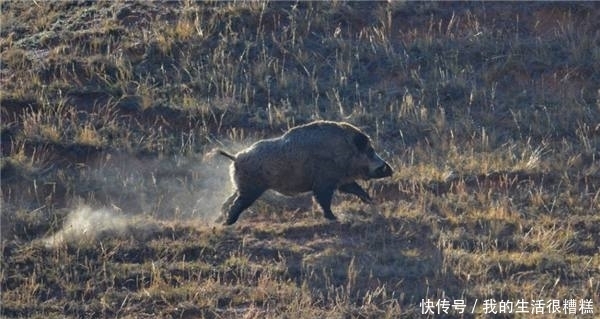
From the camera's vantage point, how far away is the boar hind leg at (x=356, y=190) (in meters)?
14.1

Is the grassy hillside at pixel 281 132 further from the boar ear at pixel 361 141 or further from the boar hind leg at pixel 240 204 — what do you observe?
the boar ear at pixel 361 141

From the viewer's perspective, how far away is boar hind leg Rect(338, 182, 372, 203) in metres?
14.1

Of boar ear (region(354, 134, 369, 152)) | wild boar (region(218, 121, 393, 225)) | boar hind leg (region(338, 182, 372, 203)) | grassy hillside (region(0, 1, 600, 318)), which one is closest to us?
grassy hillside (region(0, 1, 600, 318))

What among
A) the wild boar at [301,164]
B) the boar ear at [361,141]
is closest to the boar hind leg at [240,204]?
the wild boar at [301,164]

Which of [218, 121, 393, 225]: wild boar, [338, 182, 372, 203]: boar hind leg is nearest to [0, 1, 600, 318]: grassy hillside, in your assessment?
[338, 182, 372, 203]: boar hind leg

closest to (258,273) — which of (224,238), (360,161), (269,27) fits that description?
(224,238)

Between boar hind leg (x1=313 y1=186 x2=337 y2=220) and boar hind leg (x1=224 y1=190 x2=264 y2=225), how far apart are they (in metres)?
0.57

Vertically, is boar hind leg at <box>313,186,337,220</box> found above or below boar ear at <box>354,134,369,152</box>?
below

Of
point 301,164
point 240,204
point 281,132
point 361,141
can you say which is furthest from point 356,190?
point 281,132

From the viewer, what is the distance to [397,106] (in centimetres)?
1700

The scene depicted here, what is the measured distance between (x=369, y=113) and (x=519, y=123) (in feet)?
5.94

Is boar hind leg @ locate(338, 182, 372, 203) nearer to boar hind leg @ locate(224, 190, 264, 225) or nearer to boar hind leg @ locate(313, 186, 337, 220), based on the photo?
boar hind leg @ locate(313, 186, 337, 220)

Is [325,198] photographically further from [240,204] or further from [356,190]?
[240,204]

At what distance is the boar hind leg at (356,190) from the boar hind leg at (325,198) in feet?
1.42
